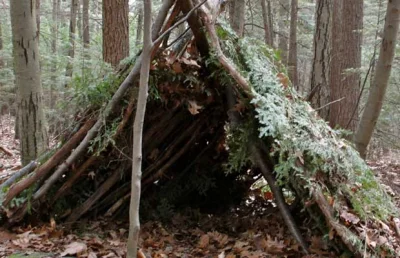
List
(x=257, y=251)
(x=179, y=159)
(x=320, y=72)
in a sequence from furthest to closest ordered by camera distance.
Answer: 1. (x=320, y=72)
2. (x=179, y=159)
3. (x=257, y=251)

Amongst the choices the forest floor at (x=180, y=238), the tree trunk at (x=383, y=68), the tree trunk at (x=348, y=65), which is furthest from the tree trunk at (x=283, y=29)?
the forest floor at (x=180, y=238)

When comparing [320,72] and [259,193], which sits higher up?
[320,72]

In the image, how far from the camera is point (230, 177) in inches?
192

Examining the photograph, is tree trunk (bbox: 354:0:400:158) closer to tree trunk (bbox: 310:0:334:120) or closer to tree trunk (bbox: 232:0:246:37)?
tree trunk (bbox: 310:0:334:120)

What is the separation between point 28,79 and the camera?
191 inches

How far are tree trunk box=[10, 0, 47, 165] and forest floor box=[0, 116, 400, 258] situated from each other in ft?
4.36

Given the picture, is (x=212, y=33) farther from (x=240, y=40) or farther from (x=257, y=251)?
(x=257, y=251)

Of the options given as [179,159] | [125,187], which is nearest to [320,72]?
[179,159]

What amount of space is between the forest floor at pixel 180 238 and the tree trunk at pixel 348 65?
3906mm

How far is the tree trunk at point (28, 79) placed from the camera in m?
4.79

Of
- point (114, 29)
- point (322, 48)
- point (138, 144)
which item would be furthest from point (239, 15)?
point (138, 144)

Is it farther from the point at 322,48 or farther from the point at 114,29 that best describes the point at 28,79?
the point at 322,48

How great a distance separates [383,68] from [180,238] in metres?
3.35

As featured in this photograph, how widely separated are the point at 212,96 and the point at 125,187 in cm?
131
